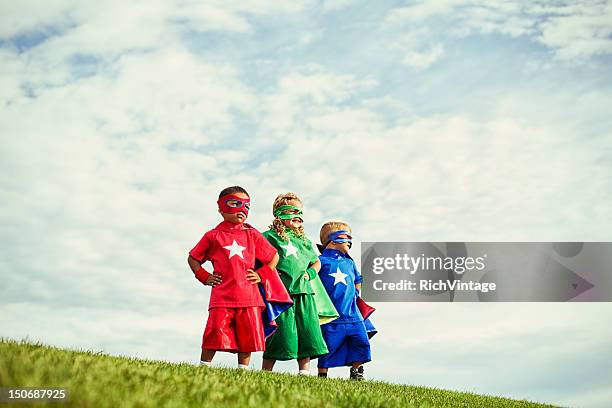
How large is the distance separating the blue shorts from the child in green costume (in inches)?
19.1

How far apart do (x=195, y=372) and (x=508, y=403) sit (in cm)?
741

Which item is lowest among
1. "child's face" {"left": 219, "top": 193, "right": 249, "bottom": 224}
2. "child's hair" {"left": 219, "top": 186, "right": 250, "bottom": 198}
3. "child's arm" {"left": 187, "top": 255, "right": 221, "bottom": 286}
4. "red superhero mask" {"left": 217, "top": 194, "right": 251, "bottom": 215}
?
"child's arm" {"left": 187, "top": 255, "right": 221, "bottom": 286}

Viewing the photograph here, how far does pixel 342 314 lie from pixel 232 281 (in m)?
2.98

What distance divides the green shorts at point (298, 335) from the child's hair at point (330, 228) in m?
1.60

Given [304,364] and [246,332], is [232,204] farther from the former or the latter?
[304,364]

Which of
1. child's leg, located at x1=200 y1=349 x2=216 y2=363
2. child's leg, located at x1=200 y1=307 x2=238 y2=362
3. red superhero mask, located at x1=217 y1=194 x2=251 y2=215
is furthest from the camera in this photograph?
red superhero mask, located at x1=217 y1=194 x2=251 y2=215

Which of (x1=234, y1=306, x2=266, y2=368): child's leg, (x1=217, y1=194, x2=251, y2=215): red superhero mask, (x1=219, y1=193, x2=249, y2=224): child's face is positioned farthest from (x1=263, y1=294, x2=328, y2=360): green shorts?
(x1=217, y1=194, x2=251, y2=215): red superhero mask

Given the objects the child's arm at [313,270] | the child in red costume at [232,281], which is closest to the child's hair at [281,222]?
the child's arm at [313,270]

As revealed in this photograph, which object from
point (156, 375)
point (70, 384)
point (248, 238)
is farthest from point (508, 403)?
point (70, 384)

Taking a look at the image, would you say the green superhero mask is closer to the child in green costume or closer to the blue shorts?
the child in green costume

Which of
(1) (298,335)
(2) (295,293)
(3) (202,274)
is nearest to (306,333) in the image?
(1) (298,335)

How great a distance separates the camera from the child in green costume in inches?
438

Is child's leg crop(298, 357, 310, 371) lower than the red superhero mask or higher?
lower

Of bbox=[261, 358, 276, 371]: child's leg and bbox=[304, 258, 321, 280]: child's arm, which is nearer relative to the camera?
bbox=[261, 358, 276, 371]: child's leg
